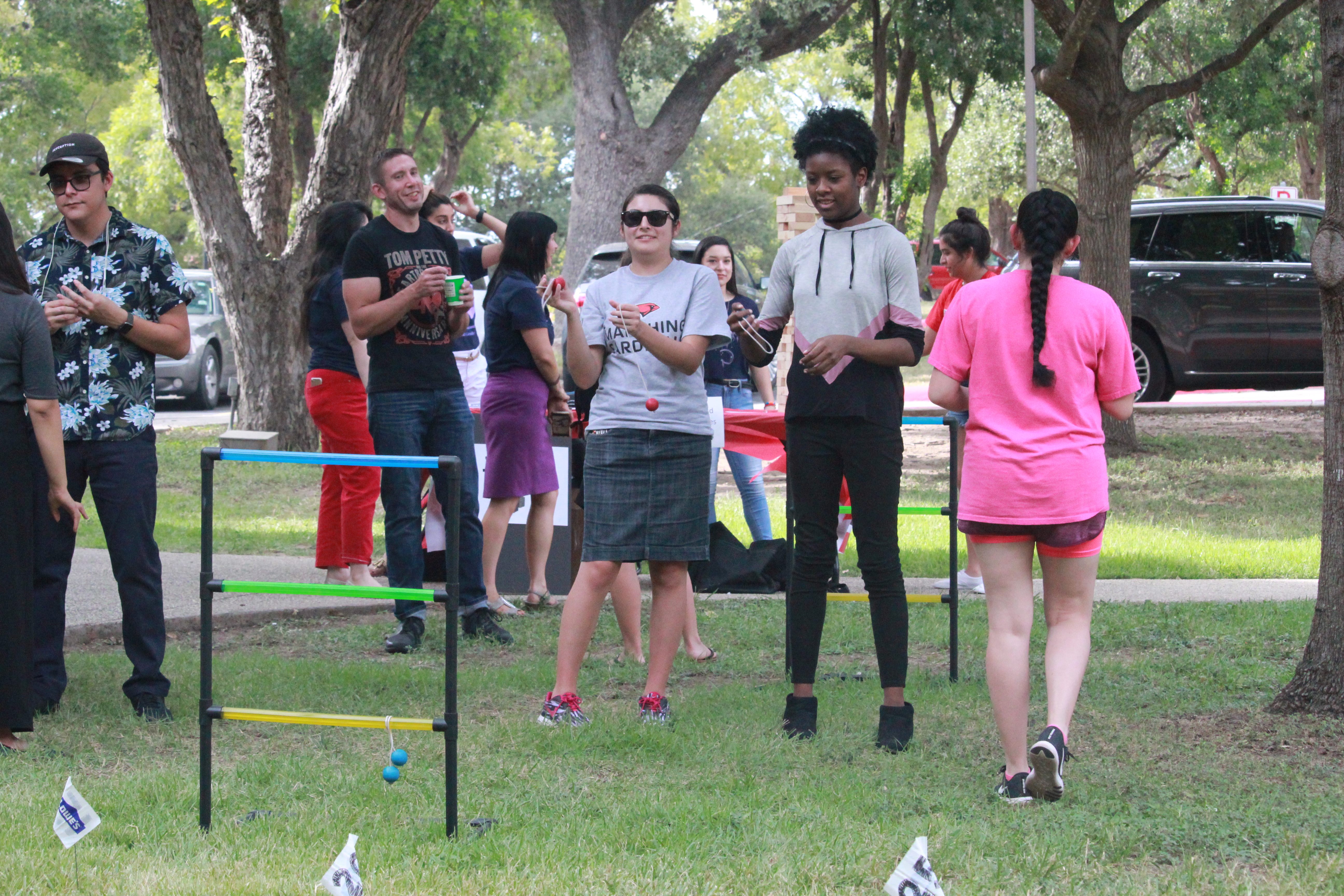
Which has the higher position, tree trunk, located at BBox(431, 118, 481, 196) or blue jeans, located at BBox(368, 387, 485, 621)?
tree trunk, located at BBox(431, 118, 481, 196)

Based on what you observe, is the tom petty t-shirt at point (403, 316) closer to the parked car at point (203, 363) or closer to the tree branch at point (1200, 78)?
the tree branch at point (1200, 78)

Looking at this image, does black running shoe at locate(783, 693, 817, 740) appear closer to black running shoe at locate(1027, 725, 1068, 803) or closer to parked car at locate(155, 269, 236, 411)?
black running shoe at locate(1027, 725, 1068, 803)

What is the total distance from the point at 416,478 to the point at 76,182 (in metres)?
2.03

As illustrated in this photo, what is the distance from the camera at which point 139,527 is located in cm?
540

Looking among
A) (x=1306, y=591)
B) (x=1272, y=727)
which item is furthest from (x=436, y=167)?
(x=1272, y=727)

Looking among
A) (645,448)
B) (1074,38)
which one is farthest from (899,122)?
(645,448)

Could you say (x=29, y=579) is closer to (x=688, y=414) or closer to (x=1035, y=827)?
(x=688, y=414)

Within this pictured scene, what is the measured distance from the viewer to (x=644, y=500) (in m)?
Result: 5.28

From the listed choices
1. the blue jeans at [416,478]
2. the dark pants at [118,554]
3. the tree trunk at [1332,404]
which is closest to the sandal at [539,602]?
the blue jeans at [416,478]

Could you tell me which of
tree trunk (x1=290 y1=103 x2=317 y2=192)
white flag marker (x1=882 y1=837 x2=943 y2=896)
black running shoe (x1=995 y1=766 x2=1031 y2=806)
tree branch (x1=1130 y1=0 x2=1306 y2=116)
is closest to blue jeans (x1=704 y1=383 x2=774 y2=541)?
black running shoe (x1=995 y1=766 x2=1031 y2=806)

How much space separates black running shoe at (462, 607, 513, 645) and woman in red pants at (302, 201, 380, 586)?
2.70 feet

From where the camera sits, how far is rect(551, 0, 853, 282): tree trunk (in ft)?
81.0

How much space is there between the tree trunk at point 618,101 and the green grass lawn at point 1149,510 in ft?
36.6

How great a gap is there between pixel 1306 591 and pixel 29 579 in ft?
21.0
